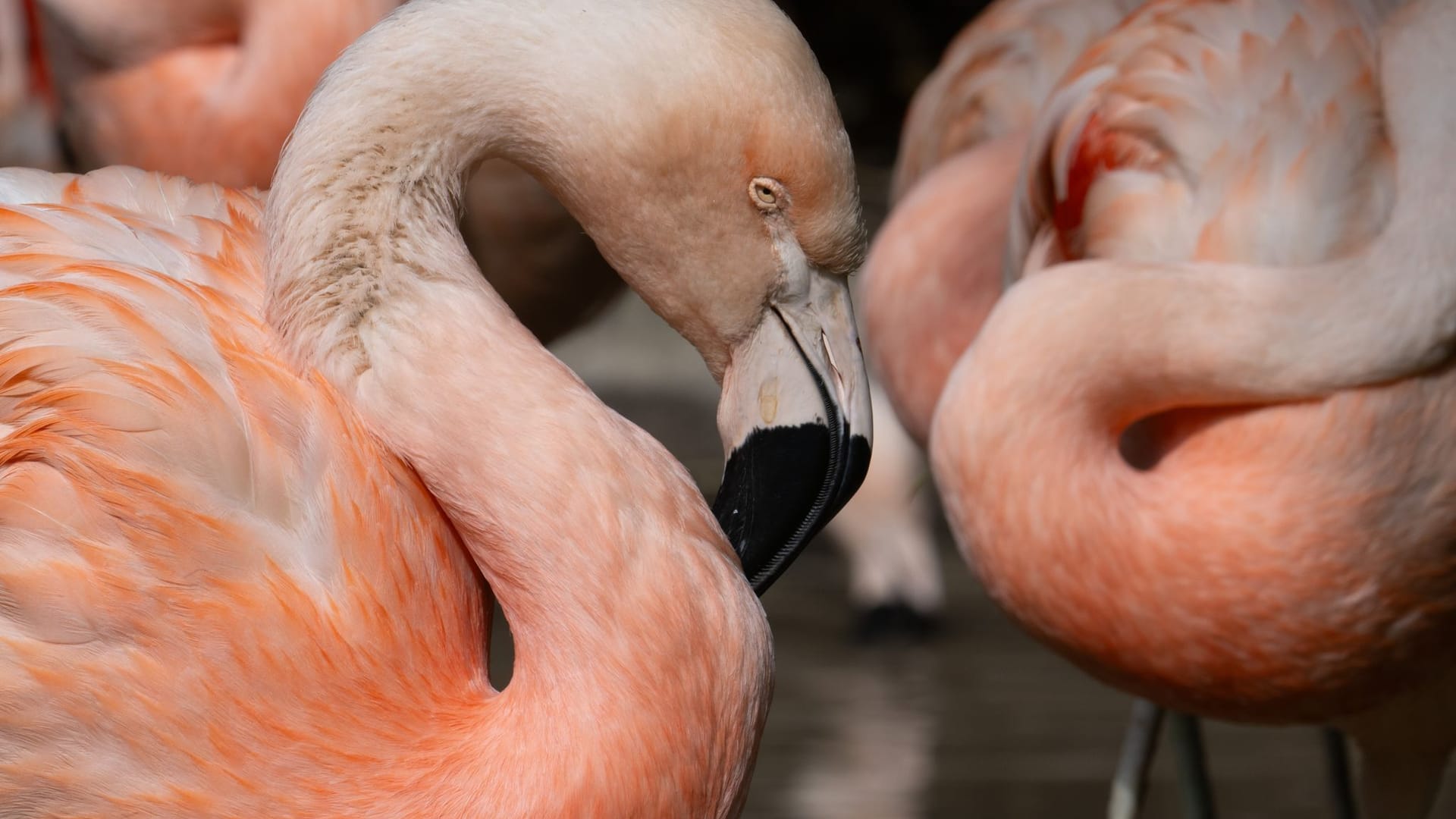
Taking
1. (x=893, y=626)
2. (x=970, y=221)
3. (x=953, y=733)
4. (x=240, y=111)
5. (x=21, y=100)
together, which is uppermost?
(x=240, y=111)

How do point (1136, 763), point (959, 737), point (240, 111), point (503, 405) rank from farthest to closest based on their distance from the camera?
point (959, 737)
point (1136, 763)
point (240, 111)
point (503, 405)

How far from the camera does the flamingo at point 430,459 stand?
1881 mm

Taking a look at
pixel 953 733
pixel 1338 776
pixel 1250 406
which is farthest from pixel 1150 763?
pixel 953 733

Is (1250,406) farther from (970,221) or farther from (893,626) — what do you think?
(893,626)

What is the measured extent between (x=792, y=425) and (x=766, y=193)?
0.27 metres

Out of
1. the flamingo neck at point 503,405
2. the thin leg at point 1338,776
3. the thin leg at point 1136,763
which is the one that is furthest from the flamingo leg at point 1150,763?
the flamingo neck at point 503,405

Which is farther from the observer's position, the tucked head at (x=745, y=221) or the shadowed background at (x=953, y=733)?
the shadowed background at (x=953, y=733)

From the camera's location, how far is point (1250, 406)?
2.82m

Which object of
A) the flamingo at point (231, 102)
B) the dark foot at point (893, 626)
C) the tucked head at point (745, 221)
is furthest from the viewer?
the dark foot at point (893, 626)

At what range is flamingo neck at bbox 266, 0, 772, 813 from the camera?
1.91 m

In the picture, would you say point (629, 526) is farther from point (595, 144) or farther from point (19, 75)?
point (19, 75)

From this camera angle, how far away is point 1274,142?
116 inches

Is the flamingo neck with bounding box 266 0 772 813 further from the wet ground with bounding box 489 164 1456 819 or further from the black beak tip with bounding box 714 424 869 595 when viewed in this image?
the wet ground with bounding box 489 164 1456 819

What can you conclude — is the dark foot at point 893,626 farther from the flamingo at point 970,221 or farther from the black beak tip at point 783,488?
the black beak tip at point 783,488
